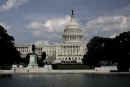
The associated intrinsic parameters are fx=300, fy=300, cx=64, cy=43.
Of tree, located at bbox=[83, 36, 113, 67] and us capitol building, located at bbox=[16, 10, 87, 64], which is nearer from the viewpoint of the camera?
tree, located at bbox=[83, 36, 113, 67]

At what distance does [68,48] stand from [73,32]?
15878 millimetres

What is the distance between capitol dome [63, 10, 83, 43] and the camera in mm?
169250

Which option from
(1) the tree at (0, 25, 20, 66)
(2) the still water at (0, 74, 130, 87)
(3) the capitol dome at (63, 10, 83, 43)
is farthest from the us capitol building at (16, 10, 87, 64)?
(2) the still water at (0, 74, 130, 87)

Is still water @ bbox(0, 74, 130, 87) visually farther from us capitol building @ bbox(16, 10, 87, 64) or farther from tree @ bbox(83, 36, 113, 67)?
us capitol building @ bbox(16, 10, 87, 64)

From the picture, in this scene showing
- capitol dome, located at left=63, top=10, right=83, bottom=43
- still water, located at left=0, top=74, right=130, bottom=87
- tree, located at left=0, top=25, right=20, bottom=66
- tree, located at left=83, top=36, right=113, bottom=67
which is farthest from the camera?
capitol dome, located at left=63, top=10, right=83, bottom=43

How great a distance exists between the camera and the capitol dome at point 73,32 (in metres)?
169

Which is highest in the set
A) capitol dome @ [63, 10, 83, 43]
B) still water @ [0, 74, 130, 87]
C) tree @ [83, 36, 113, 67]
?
capitol dome @ [63, 10, 83, 43]

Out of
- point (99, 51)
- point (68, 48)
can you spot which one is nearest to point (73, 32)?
point (68, 48)

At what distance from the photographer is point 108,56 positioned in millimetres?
79000

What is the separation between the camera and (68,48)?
18188 cm

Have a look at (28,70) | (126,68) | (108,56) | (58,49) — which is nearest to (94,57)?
(108,56)

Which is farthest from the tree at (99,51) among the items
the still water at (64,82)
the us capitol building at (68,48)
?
the us capitol building at (68,48)

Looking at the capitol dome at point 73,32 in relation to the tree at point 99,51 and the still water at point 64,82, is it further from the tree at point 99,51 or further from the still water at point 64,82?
the still water at point 64,82

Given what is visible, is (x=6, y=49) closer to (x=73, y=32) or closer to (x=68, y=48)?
(x=73, y=32)
